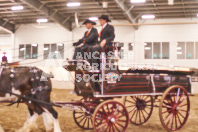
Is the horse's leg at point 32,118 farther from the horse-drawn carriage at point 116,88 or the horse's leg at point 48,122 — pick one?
the horse-drawn carriage at point 116,88

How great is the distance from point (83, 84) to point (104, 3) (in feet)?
33.3

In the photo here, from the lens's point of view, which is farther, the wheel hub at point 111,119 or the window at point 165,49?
the window at point 165,49

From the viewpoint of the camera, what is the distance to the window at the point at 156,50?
17719 millimetres

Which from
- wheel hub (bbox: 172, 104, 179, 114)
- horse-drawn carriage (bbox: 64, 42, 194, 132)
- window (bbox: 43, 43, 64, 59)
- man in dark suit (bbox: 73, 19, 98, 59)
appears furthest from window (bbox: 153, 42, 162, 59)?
man in dark suit (bbox: 73, 19, 98, 59)

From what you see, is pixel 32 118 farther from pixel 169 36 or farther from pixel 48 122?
pixel 169 36

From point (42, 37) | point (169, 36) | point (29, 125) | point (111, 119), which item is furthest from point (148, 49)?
point (29, 125)

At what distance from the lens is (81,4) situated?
15.4m

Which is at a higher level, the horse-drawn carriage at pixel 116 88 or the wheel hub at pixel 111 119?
the horse-drawn carriage at pixel 116 88

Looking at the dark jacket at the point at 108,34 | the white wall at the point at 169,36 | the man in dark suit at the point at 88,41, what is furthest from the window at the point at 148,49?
the dark jacket at the point at 108,34

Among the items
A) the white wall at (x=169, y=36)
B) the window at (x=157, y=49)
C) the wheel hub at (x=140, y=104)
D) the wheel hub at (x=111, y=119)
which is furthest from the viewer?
the window at (x=157, y=49)

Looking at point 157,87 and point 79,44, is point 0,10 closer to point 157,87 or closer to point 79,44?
point 79,44

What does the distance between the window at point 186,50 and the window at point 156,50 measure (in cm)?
79

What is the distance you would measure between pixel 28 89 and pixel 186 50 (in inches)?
584

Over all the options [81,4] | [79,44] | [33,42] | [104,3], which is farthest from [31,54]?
[79,44]
